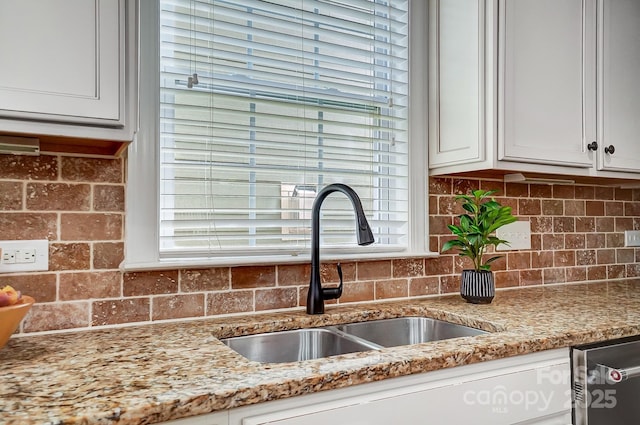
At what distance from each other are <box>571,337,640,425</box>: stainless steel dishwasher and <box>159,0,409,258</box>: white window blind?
81 centimetres

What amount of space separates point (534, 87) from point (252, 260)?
4.24 feet

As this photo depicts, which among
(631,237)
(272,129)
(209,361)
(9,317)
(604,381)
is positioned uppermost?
(272,129)

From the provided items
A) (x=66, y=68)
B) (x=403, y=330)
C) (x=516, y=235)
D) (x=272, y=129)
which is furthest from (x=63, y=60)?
(x=516, y=235)

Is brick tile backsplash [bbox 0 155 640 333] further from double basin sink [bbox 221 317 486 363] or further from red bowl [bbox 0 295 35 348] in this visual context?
Answer: red bowl [bbox 0 295 35 348]

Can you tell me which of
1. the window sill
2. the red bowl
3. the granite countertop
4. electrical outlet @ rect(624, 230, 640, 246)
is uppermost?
electrical outlet @ rect(624, 230, 640, 246)

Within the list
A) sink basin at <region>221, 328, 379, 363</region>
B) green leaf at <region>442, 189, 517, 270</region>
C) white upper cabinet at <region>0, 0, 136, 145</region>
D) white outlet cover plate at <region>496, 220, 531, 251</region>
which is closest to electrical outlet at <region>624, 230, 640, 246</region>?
white outlet cover plate at <region>496, 220, 531, 251</region>

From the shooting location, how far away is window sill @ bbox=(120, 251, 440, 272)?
4.97ft

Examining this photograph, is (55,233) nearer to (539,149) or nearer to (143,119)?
(143,119)

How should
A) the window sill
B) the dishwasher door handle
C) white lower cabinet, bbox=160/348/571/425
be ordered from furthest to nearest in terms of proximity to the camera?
the window sill → the dishwasher door handle → white lower cabinet, bbox=160/348/571/425

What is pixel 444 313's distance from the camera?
1.75m

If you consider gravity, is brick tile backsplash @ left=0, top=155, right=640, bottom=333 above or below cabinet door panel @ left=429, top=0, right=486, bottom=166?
below

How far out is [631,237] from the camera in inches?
110

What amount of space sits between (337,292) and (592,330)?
789 mm

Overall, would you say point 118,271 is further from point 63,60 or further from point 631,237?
point 631,237
